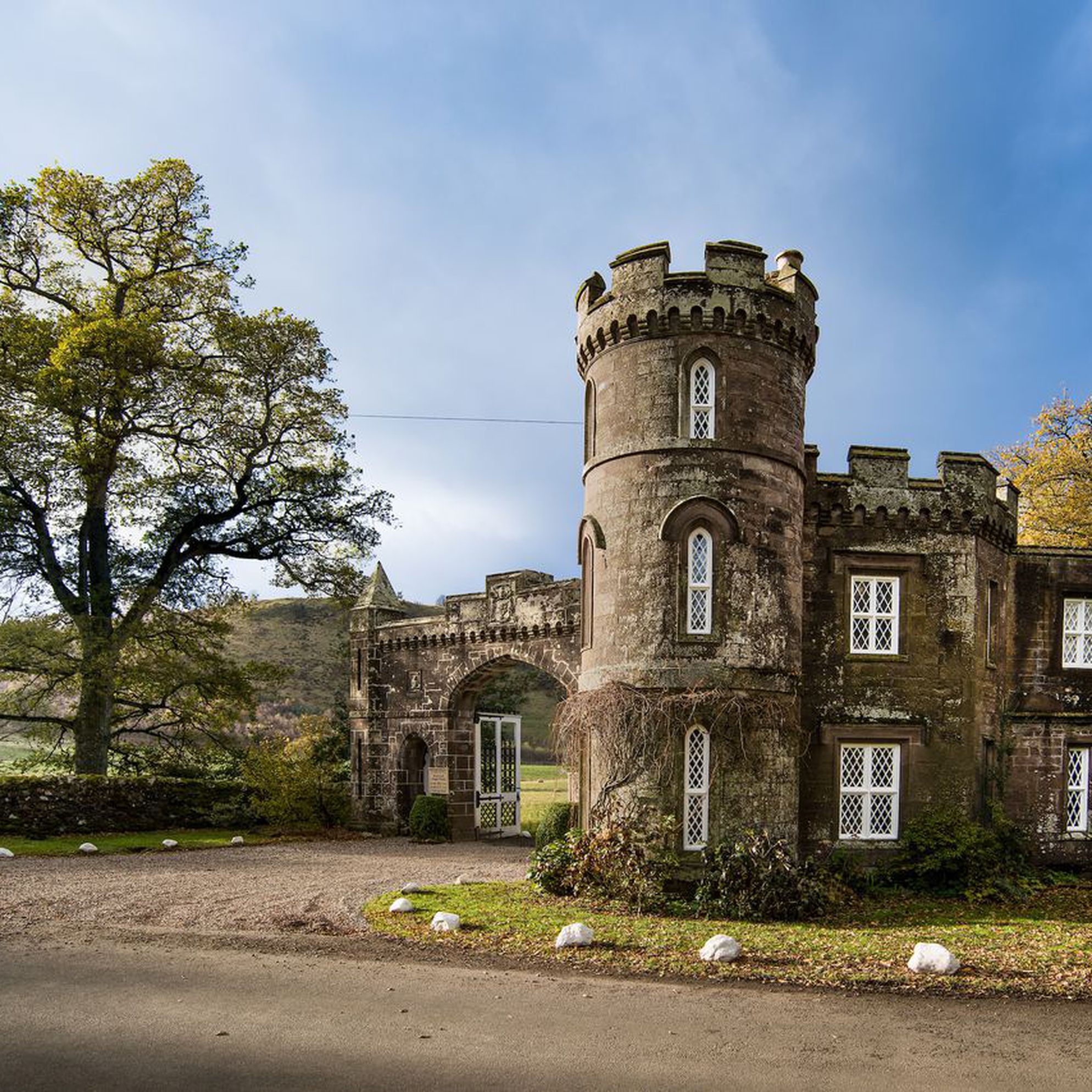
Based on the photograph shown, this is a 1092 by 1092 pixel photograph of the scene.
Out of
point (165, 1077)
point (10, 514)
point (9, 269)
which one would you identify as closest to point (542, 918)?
point (165, 1077)

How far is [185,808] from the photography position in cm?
2653

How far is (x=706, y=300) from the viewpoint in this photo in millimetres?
15164

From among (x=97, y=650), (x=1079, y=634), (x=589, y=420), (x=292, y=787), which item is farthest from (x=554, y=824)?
(x=97, y=650)

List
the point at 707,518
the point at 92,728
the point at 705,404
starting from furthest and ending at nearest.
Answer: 1. the point at 92,728
2. the point at 705,404
3. the point at 707,518

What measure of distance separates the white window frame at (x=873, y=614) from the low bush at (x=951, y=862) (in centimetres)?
281

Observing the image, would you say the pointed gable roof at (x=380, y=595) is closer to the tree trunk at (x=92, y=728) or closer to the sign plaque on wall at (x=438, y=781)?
the sign plaque on wall at (x=438, y=781)

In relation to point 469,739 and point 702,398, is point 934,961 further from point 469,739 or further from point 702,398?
point 469,739

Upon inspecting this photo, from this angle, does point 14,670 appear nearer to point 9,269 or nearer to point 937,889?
point 9,269

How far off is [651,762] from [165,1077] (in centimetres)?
839

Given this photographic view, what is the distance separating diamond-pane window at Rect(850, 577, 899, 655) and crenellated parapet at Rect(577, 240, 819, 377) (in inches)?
168

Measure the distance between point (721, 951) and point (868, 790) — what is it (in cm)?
719

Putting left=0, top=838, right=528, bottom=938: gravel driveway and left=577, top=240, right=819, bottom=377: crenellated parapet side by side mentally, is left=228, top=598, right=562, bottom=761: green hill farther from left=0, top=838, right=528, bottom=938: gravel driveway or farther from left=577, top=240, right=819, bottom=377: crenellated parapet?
left=577, top=240, right=819, bottom=377: crenellated parapet

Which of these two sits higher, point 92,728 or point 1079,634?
point 1079,634

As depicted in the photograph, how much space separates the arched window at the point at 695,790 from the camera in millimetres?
14406
